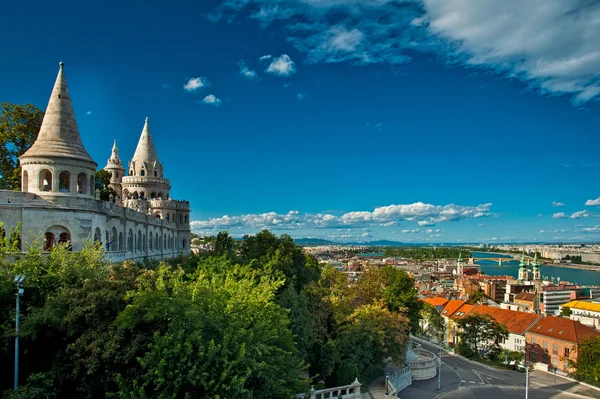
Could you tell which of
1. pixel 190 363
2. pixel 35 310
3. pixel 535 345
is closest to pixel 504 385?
pixel 535 345

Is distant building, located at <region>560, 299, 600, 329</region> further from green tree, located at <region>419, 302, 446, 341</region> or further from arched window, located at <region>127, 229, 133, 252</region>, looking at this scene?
A: arched window, located at <region>127, 229, 133, 252</region>

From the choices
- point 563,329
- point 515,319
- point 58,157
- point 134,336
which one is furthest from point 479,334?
point 134,336

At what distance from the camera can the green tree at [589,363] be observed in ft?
136

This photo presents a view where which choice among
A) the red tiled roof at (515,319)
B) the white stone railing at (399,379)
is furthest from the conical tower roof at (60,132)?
the red tiled roof at (515,319)

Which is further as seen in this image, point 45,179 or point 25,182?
point 45,179

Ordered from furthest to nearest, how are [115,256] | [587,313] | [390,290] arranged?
[587,313]
[390,290]
[115,256]

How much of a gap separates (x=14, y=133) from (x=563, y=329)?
187ft

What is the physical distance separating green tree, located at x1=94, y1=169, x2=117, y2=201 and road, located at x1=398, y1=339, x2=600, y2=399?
3038cm

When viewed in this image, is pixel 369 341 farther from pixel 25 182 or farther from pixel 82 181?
pixel 25 182

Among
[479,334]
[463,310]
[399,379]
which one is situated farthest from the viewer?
[463,310]

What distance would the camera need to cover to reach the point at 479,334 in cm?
5319

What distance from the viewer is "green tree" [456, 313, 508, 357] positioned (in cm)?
5222

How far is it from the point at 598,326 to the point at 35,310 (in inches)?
2815

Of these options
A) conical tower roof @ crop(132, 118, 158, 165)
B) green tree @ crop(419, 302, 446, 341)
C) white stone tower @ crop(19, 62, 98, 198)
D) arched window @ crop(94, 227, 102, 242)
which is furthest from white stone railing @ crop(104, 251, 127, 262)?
green tree @ crop(419, 302, 446, 341)
